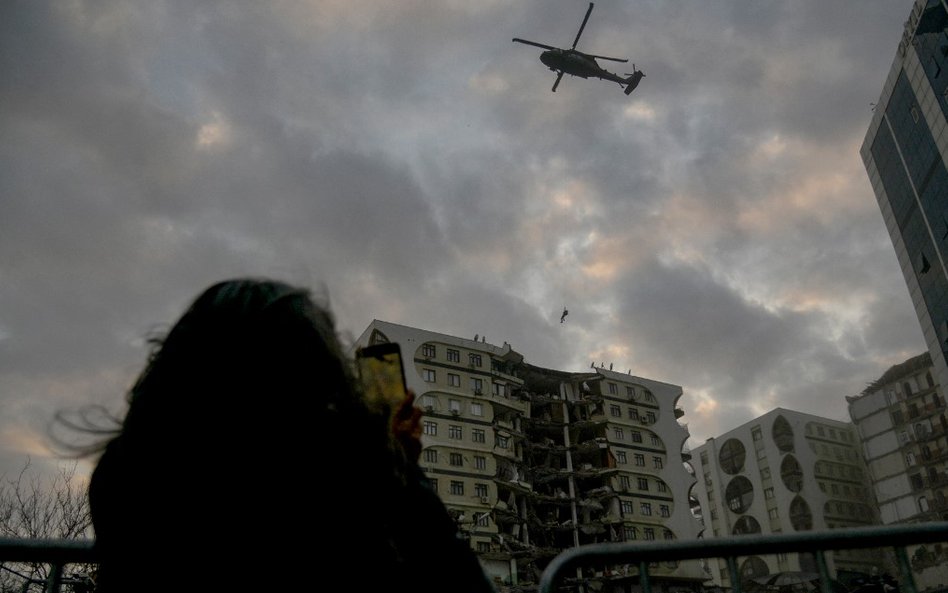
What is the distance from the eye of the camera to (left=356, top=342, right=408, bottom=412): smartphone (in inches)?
44.4

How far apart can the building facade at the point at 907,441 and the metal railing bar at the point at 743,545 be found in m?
69.1

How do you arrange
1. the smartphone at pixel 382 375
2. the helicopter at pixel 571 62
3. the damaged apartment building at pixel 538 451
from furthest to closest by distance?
the damaged apartment building at pixel 538 451, the helicopter at pixel 571 62, the smartphone at pixel 382 375

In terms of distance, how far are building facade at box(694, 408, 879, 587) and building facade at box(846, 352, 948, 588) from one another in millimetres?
2163

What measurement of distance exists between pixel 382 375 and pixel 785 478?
73.8 m

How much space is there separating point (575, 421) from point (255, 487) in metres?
51.8

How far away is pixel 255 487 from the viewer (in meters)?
1.00

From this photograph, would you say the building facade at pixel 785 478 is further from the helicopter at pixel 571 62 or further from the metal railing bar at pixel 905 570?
the metal railing bar at pixel 905 570

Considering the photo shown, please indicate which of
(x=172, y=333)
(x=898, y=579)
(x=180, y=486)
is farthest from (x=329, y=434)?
(x=898, y=579)

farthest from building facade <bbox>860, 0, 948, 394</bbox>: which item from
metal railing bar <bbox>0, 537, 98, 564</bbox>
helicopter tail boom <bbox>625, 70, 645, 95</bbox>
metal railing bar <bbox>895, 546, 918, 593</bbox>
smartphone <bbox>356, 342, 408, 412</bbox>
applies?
metal railing bar <bbox>0, 537, 98, 564</bbox>

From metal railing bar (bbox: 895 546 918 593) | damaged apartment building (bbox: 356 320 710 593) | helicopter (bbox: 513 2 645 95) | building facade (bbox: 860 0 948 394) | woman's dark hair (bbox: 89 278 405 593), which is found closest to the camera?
woman's dark hair (bbox: 89 278 405 593)

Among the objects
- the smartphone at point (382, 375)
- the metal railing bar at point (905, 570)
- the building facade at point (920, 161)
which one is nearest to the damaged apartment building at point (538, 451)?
the building facade at point (920, 161)

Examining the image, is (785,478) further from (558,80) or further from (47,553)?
(47,553)

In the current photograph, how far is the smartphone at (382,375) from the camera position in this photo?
1127 millimetres

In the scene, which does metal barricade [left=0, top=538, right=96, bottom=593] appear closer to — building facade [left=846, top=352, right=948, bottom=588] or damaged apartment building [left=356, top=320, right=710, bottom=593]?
damaged apartment building [left=356, top=320, right=710, bottom=593]
